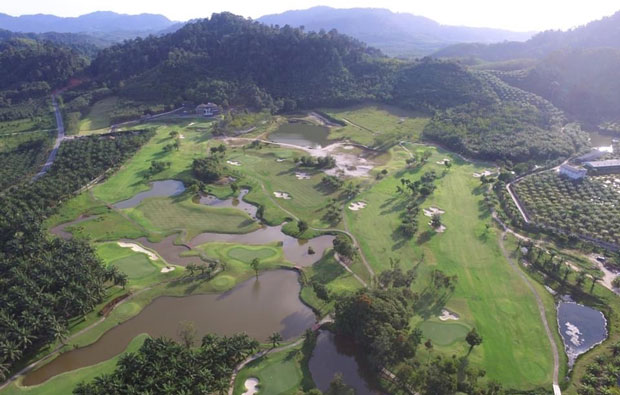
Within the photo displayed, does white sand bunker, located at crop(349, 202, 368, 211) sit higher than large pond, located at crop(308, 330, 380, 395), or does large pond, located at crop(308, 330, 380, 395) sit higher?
white sand bunker, located at crop(349, 202, 368, 211)

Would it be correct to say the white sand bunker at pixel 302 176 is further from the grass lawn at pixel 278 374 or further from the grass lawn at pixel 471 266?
the grass lawn at pixel 278 374

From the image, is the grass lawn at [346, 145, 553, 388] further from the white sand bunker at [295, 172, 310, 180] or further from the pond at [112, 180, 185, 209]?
the pond at [112, 180, 185, 209]

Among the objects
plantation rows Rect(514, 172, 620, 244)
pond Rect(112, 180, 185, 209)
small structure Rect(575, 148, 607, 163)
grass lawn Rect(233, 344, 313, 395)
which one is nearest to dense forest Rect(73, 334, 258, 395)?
grass lawn Rect(233, 344, 313, 395)

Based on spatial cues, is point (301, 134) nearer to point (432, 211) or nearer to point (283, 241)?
point (432, 211)

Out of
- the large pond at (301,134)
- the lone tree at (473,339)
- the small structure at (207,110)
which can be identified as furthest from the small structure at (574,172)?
the small structure at (207,110)

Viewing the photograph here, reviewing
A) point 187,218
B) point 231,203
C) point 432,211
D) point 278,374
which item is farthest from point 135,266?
point 432,211

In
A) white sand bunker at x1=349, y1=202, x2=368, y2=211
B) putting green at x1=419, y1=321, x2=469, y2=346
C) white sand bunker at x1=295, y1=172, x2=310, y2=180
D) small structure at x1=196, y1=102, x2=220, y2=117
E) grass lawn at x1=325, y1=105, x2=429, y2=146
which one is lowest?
putting green at x1=419, y1=321, x2=469, y2=346
